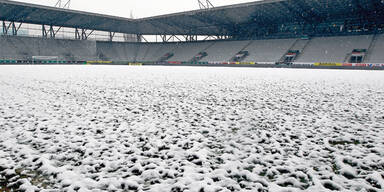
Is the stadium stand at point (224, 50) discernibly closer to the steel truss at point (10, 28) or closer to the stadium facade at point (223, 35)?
the stadium facade at point (223, 35)

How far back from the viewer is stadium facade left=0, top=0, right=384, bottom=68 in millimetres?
39812

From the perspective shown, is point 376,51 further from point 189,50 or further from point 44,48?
point 44,48

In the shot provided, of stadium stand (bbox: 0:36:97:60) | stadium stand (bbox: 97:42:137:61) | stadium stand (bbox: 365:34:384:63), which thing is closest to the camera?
stadium stand (bbox: 365:34:384:63)

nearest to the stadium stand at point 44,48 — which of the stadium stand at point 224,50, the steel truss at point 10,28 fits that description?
the steel truss at point 10,28

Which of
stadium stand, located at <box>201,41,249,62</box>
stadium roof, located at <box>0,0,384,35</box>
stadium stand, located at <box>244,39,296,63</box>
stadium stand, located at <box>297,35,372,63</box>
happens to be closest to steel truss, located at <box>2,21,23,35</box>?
stadium roof, located at <box>0,0,384,35</box>

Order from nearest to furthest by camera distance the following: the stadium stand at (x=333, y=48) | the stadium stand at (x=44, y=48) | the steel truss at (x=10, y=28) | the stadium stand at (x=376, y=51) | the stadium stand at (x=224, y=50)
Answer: the stadium stand at (x=376, y=51), the stadium stand at (x=333, y=48), the stadium stand at (x=44, y=48), the steel truss at (x=10, y=28), the stadium stand at (x=224, y=50)

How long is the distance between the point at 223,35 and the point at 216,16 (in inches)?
627

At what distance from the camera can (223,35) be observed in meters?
63.8

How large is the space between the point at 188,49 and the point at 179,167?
60694 mm

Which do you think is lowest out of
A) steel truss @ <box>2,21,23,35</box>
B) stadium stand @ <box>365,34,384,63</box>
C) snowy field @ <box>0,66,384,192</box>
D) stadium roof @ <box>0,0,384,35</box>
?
snowy field @ <box>0,66,384,192</box>

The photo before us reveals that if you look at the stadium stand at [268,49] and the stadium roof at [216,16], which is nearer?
the stadium roof at [216,16]

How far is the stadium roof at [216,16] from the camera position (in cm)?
3881

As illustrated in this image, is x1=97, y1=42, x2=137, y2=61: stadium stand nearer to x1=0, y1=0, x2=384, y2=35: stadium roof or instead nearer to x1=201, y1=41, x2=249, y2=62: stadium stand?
x1=0, y1=0, x2=384, y2=35: stadium roof

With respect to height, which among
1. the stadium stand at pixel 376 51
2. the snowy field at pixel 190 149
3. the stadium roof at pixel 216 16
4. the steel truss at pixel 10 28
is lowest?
the snowy field at pixel 190 149
